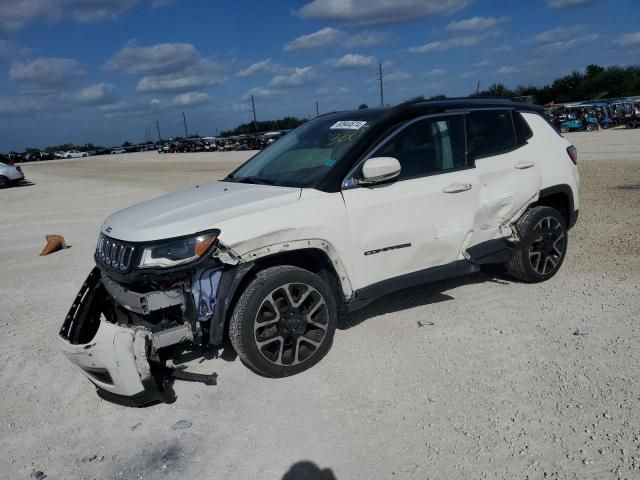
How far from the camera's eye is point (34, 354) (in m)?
4.62

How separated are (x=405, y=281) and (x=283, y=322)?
3.56ft

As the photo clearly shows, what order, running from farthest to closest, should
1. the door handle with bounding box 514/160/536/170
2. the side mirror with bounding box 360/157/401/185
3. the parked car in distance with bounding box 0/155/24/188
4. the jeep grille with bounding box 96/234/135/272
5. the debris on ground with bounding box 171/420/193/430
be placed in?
the parked car in distance with bounding box 0/155/24/188, the door handle with bounding box 514/160/536/170, the side mirror with bounding box 360/157/401/185, the jeep grille with bounding box 96/234/135/272, the debris on ground with bounding box 171/420/193/430

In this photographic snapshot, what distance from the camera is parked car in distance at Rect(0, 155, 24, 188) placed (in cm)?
2352

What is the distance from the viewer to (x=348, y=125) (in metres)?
4.57

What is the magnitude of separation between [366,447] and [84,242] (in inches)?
305

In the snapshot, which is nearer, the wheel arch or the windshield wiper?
the windshield wiper

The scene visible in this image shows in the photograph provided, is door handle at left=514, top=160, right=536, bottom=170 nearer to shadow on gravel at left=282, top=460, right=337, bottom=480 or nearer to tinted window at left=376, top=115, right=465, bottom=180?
tinted window at left=376, top=115, right=465, bottom=180

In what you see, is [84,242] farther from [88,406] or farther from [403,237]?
[403,237]

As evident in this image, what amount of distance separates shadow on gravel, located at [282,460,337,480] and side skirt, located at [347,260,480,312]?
54.5 inches

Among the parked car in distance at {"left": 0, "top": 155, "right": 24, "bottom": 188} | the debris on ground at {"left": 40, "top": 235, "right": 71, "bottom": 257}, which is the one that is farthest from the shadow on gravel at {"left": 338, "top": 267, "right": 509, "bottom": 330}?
the parked car in distance at {"left": 0, "top": 155, "right": 24, "bottom": 188}

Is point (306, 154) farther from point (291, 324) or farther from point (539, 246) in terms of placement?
point (539, 246)

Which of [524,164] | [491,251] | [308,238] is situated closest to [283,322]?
[308,238]

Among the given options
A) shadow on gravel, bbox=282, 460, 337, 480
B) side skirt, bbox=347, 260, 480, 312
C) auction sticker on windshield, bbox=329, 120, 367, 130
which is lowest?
shadow on gravel, bbox=282, 460, 337, 480

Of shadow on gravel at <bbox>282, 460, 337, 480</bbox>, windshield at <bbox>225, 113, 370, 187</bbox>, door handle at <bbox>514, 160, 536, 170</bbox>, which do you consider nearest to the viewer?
shadow on gravel at <bbox>282, 460, 337, 480</bbox>
